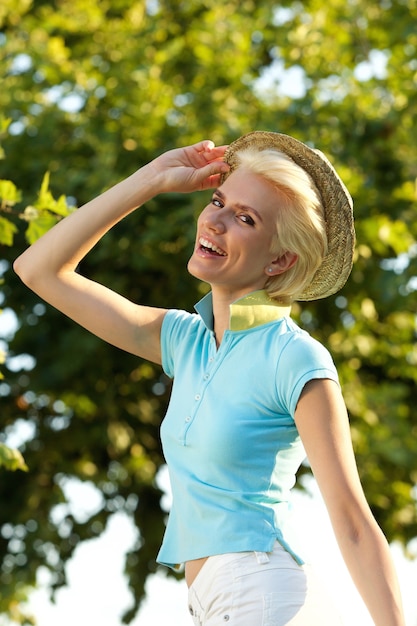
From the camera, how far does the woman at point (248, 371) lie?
7.14 ft

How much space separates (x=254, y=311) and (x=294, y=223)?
8.5 inches

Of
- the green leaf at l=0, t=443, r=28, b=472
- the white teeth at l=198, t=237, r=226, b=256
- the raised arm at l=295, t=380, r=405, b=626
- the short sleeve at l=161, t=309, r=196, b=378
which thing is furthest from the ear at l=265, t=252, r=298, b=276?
the green leaf at l=0, t=443, r=28, b=472

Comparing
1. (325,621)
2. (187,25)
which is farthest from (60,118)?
(325,621)

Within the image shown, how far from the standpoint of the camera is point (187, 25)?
8531 mm

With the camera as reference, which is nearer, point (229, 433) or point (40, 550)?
point (229, 433)

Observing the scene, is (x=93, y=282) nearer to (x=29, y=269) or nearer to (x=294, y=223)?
(x=29, y=269)

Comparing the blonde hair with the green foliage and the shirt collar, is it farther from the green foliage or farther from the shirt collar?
the green foliage

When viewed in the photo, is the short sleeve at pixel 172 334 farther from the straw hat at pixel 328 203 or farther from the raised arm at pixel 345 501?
the raised arm at pixel 345 501

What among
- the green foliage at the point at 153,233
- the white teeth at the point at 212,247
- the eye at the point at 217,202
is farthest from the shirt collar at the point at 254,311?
the green foliage at the point at 153,233

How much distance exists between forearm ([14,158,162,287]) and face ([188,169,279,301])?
0.28 m

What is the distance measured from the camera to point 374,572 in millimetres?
2049

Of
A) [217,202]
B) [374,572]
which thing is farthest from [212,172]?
[374,572]

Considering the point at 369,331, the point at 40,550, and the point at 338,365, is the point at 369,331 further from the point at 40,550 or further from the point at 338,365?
the point at 40,550

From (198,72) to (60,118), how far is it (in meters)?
1.03
